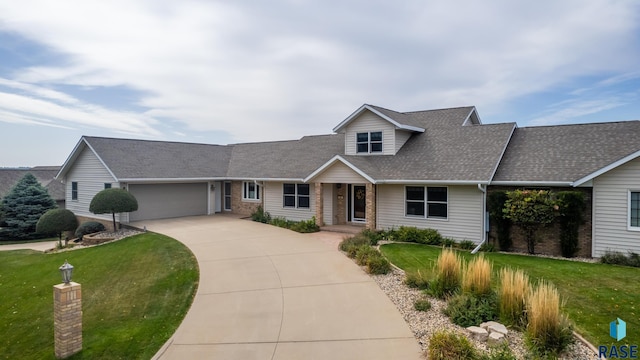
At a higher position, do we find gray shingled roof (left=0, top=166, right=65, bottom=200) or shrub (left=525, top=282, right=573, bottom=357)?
gray shingled roof (left=0, top=166, right=65, bottom=200)

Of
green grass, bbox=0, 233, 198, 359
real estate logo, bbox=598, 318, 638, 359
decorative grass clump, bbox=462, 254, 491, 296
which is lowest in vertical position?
green grass, bbox=0, 233, 198, 359

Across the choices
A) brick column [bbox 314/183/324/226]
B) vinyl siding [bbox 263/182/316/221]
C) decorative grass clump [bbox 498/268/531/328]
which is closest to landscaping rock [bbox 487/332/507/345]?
decorative grass clump [bbox 498/268/531/328]

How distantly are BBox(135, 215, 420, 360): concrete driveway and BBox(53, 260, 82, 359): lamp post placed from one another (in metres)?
1.82

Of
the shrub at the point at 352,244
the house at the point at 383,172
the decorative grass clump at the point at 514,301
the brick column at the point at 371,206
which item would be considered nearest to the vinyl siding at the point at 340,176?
the house at the point at 383,172

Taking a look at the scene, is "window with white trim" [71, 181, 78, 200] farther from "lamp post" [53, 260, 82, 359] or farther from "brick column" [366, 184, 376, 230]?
"lamp post" [53, 260, 82, 359]

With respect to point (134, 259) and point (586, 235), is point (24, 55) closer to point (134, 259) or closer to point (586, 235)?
point (134, 259)

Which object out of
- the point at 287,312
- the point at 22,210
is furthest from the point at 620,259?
the point at 22,210

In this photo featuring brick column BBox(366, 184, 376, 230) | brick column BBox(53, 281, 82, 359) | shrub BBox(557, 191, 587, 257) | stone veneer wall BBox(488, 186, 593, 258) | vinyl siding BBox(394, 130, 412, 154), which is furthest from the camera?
vinyl siding BBox(394, 130, 412, 154)

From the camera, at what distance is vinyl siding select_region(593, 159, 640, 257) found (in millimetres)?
12547

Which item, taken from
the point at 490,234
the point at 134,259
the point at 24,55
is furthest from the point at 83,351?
the point at 24,55

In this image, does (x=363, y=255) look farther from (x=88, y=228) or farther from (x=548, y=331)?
(x=88, y=228)

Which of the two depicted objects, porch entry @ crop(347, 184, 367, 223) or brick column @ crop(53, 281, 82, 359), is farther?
porch entry @ crop(347, 184, 367, 223)

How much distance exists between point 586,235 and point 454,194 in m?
4.82

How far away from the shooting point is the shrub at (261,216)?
21.3 metres
